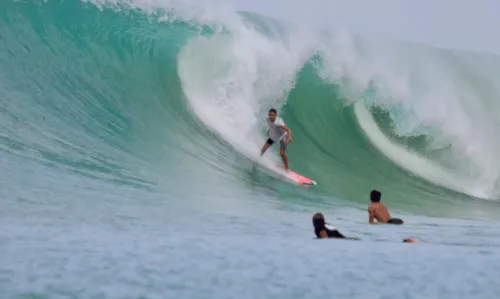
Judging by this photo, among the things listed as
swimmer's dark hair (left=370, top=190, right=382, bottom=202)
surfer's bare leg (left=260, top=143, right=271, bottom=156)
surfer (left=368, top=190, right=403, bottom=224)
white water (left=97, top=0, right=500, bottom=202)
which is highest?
white water (left=97, top=0, right=500, bottom=202)

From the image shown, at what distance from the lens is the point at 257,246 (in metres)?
5.43

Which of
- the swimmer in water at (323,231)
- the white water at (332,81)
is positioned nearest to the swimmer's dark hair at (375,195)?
the swimmer in water at (323,231)

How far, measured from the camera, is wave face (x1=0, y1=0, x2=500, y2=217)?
8531 millimetres

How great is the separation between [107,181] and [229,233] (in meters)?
2.08

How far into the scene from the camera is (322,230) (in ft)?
19.2

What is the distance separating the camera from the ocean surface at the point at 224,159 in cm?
450

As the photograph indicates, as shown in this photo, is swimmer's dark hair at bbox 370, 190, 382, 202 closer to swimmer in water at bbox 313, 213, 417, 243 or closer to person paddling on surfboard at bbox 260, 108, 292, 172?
swimmer in water at bbox 313, 213, 417, 243

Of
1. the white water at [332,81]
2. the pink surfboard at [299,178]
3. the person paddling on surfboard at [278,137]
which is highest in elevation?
the white water at [332,81]

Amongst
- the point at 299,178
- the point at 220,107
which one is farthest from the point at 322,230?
the point at 220,107

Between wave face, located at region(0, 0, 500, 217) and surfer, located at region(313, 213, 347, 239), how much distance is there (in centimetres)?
222

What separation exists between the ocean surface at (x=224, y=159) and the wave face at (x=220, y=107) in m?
0.03

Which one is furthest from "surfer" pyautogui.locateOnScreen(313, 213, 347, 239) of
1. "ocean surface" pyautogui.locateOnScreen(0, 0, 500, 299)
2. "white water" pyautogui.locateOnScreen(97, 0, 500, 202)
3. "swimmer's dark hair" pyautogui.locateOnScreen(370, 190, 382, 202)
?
"white water" pyautogui.locateOnScreen(97, 0, 500, 202)

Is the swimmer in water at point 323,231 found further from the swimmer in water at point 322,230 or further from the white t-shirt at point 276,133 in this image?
the white t-shirt at point 276,133

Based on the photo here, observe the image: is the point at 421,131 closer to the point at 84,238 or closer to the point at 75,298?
the point at 84,238
